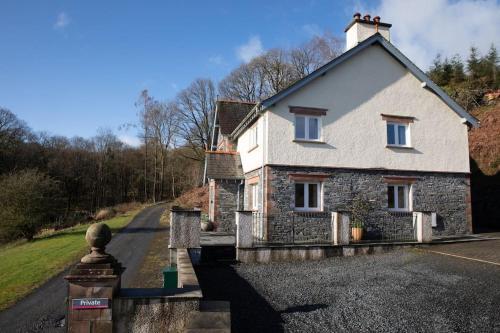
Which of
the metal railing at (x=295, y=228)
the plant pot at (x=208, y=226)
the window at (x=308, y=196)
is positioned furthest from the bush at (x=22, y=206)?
the window at (x=308, y=196)

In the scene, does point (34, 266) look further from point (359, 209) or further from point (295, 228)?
point (359, 209)

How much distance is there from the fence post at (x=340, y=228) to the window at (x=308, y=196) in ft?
6.87

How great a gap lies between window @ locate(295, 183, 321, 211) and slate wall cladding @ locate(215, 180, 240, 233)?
5.09 meters

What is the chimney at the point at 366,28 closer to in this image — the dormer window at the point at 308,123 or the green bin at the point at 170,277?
the dormer window at the point at 308,123

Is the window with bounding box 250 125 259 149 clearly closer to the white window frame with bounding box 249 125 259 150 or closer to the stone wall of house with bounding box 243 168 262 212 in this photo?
the white window frame with bounding box 249 125 259 150

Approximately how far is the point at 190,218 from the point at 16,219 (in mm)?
20386

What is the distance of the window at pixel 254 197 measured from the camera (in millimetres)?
16078

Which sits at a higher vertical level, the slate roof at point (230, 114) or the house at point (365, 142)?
the slate roof at point (230, 114)

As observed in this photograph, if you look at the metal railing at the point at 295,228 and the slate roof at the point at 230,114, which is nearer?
the metal railing at the point at 295,228

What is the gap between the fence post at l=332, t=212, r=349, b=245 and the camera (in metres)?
12.7

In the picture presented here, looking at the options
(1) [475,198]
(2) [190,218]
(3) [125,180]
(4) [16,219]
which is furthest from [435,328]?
(3) [125,180]

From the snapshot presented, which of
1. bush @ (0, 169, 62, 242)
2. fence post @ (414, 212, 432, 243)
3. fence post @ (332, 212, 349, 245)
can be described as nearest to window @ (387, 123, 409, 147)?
fence post @ (414, 212, 432, 243)

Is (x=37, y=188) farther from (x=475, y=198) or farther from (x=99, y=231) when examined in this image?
(x=475, y=198)

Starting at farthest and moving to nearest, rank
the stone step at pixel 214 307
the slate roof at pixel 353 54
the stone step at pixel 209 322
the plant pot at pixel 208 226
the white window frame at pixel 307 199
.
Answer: the plant pot at pixel 208 226 < the white window frame at pixel 307 199 < the slate roof at pixel 353 54 < the stone step at pixel 214 307 < the stone step at pixel 209 322
